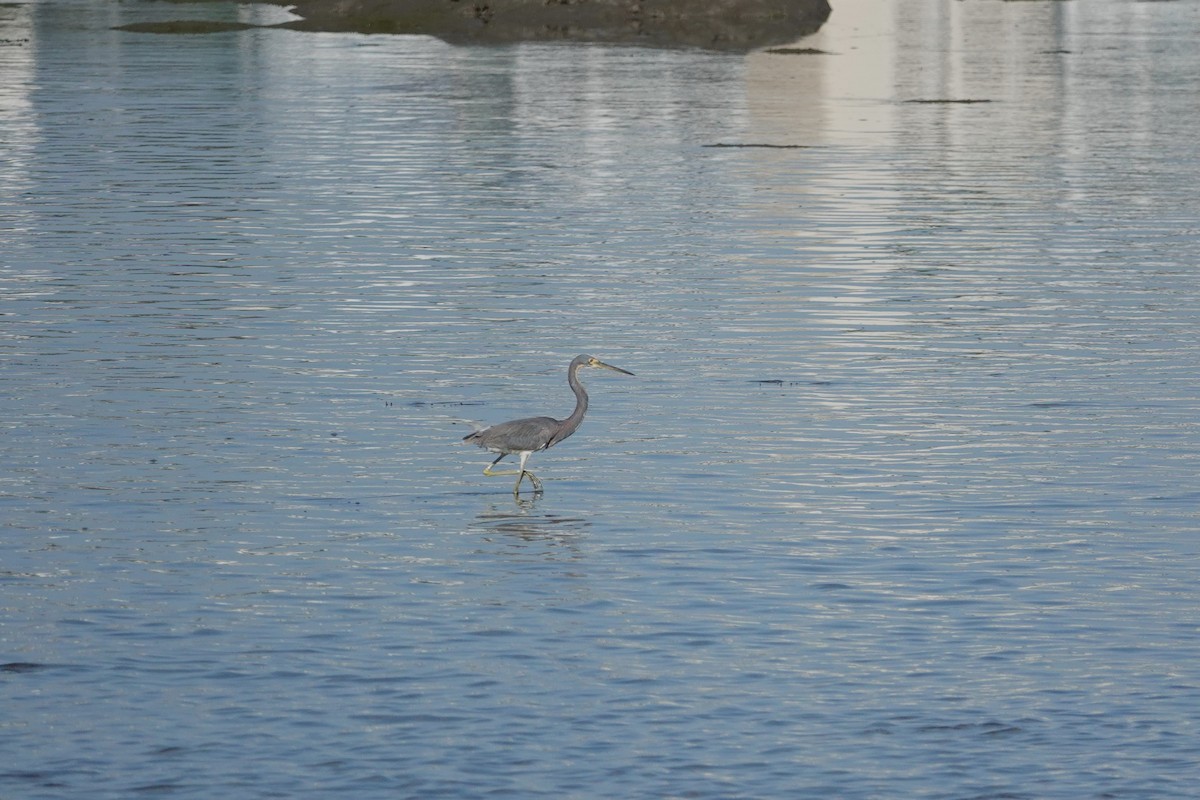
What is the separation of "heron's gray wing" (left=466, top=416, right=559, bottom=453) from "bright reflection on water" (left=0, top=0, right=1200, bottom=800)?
0.53 m

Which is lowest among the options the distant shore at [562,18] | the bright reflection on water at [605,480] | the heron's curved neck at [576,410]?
the bright reflection on water at [605,480]

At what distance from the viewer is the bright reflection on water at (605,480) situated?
12.1 m

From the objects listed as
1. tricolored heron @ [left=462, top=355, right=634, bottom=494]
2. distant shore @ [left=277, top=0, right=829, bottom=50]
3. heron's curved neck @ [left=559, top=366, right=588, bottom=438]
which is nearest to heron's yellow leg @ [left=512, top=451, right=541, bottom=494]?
tricolored heron @ [left=462, top=355, right=634, bottom=494]

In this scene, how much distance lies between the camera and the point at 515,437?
17.2 metres

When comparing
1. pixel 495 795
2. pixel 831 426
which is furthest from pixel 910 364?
pixel 495 795

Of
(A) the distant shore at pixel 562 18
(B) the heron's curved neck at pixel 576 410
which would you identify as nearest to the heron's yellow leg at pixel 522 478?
(B) the heron's curved neck at pixel 576 410

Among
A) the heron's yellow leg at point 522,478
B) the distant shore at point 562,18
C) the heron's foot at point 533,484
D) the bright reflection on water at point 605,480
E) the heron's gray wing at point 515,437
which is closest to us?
the bright reflection on water at point 605,480

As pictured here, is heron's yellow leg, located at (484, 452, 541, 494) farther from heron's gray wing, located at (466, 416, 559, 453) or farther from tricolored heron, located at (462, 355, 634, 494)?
heron's gray wing, located at (466, 416, 559, 453)

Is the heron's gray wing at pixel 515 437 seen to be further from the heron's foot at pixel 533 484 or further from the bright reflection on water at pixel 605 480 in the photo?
the bright reflection on water at pixel 605 480

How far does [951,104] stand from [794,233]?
25.0 metres

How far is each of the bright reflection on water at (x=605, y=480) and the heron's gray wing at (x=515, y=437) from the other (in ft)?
1.74

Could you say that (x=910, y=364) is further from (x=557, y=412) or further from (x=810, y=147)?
(x=810, y=147)

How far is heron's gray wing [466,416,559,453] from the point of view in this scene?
17.2 metres

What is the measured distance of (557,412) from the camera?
20234mm
